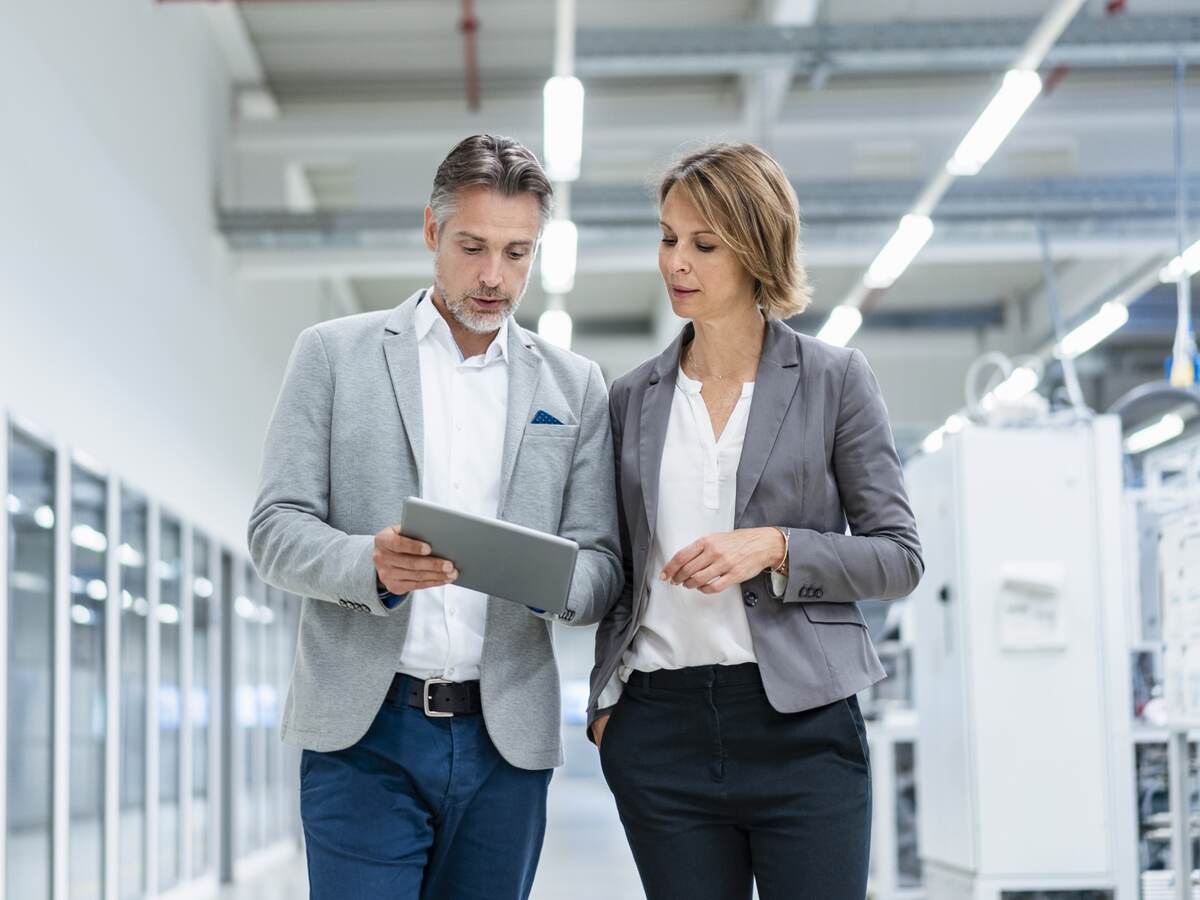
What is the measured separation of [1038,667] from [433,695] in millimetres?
4149

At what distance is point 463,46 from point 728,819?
9.83 m

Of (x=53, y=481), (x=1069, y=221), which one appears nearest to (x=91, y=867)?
(x=53, y=481)

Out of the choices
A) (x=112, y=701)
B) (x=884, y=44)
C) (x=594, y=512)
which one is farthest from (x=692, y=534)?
(x=884, y=44)

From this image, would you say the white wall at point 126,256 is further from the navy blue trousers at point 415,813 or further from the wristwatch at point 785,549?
the wristwatch at point 785,549

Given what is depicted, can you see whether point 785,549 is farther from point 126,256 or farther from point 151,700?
point 151,700

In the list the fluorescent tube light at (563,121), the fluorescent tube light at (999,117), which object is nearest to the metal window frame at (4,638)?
the fluorescent tube light at (563,121)

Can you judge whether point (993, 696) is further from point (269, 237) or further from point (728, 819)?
point (269, 237)

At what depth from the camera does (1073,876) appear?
5.51m

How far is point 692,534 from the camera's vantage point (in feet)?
6.72

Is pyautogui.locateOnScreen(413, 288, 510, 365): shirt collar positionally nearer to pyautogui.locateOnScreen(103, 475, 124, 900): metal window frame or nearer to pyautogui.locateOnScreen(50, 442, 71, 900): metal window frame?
pyautogui.locateOnScreen(50, 442, 71, 900): metal window frame

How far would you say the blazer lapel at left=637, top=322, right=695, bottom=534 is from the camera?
2.06 m

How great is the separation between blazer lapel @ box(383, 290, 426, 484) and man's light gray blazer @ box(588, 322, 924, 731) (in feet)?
1.02

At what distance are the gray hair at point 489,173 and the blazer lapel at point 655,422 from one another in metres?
0.28

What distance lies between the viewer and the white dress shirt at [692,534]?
78.4 inches
